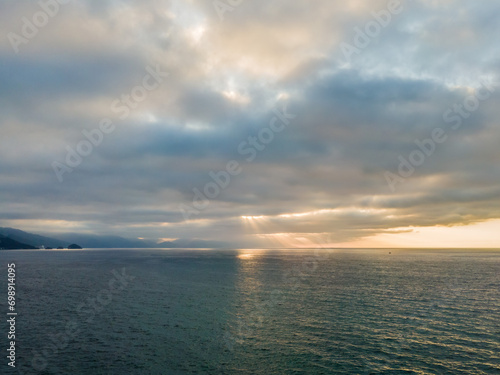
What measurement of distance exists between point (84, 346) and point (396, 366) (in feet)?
174

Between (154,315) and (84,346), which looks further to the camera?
(154,315)

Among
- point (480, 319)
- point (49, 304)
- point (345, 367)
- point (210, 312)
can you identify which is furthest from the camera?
point (49, 304)

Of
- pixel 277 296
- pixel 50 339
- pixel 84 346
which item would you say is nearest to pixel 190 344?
pixel 84 346

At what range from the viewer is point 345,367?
44.2 metres

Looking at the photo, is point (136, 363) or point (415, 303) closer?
point (136, 363)

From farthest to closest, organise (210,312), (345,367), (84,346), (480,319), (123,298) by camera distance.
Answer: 1. (123,298)
2. (210,312)
3. (480,319)
4. (84,346)
5. (345,367)

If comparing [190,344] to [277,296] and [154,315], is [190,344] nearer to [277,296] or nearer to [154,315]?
[154,315]

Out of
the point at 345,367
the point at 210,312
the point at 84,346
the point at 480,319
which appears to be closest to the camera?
the point at 345,367

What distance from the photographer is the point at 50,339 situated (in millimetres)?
55625

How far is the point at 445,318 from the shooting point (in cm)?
6988

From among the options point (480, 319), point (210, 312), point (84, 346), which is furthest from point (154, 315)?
point (480, 319)

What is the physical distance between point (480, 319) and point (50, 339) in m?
93.4

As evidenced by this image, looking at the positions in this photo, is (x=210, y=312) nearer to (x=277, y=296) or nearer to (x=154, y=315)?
A: (x=154, y=315)

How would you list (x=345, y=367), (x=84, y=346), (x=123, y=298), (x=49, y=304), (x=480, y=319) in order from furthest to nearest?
(x=123, y=298) < (x=49, y=304) < (x=480, y=319) < (x=84, y=346) < (x=345, y=367)
